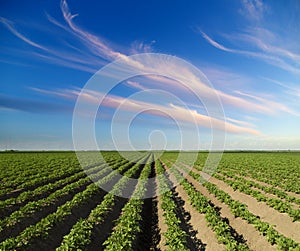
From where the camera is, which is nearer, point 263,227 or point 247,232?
point 263,227

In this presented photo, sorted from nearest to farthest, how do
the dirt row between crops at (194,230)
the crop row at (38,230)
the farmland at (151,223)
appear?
the crop row at (38,230), the farmland at (151,223), the dirt row between crops at (194,230)

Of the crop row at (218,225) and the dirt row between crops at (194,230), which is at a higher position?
the crop row at (218,225)

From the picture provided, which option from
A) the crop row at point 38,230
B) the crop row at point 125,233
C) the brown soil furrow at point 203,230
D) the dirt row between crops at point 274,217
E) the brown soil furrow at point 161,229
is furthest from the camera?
the dirt row between crops at point 274,217

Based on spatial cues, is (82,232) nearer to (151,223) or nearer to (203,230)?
(151,223)

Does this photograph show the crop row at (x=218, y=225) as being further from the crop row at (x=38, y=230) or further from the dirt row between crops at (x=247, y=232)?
the crop row at (x=38, y=230)

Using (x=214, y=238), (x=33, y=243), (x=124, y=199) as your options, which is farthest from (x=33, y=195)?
(x=214, y=238)

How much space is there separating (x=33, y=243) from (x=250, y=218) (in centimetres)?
821

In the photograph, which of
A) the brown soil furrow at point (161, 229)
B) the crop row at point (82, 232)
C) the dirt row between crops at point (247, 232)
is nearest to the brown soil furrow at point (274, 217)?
the dirt row between crops at point (247, 232)

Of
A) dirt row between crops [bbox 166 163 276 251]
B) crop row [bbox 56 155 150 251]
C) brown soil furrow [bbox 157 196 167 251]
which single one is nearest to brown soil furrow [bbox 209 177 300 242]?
dirt row between crops [bbox 166 163 276 251]

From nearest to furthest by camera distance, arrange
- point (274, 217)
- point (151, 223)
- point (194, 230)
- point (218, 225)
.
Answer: point (218, 225) → point (194, 230) → point (274, 217) → point (151, 223)

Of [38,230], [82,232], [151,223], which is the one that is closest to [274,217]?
[151,223]

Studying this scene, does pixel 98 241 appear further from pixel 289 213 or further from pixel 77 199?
pixel 289 213

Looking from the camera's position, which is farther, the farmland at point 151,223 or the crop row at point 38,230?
the farmland at point 151,223

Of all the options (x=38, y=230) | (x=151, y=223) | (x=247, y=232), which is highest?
(x=38, y=230)
